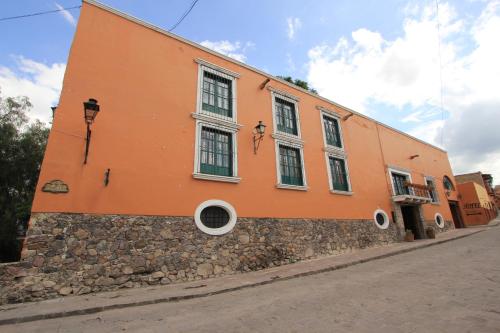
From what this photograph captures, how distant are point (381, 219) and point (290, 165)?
21.4 ft

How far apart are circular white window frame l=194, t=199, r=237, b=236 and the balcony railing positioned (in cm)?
1074

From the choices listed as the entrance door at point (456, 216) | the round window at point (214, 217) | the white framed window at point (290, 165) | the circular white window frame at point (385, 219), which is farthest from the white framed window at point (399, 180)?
the round window at point (214, 217)

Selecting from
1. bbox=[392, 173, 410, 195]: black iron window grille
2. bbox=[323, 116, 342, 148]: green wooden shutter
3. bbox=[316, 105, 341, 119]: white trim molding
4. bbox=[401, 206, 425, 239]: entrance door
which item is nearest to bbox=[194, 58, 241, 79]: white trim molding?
bbox=[316, 105, 341, 119]: white trim molding

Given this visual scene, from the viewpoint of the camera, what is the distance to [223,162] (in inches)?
376

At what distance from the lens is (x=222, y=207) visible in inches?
344

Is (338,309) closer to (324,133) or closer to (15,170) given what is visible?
(324,133)

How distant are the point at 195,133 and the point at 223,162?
1.47m

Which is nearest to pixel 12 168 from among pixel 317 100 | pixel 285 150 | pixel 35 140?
pixel 35 140

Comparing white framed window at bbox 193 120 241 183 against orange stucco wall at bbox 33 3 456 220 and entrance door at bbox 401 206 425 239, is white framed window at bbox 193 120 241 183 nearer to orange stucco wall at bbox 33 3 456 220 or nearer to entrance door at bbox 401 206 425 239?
orange stucco wall at bbox 33 3 456 220

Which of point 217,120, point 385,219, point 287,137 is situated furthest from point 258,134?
point 385,219

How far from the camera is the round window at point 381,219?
Result: 13367 millimetres

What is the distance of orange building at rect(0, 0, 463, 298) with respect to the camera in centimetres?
660

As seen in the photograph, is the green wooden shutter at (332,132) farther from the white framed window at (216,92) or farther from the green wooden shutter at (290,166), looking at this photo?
the white framed window at (216,92)

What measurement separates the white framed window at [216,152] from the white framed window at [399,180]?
11.0m
